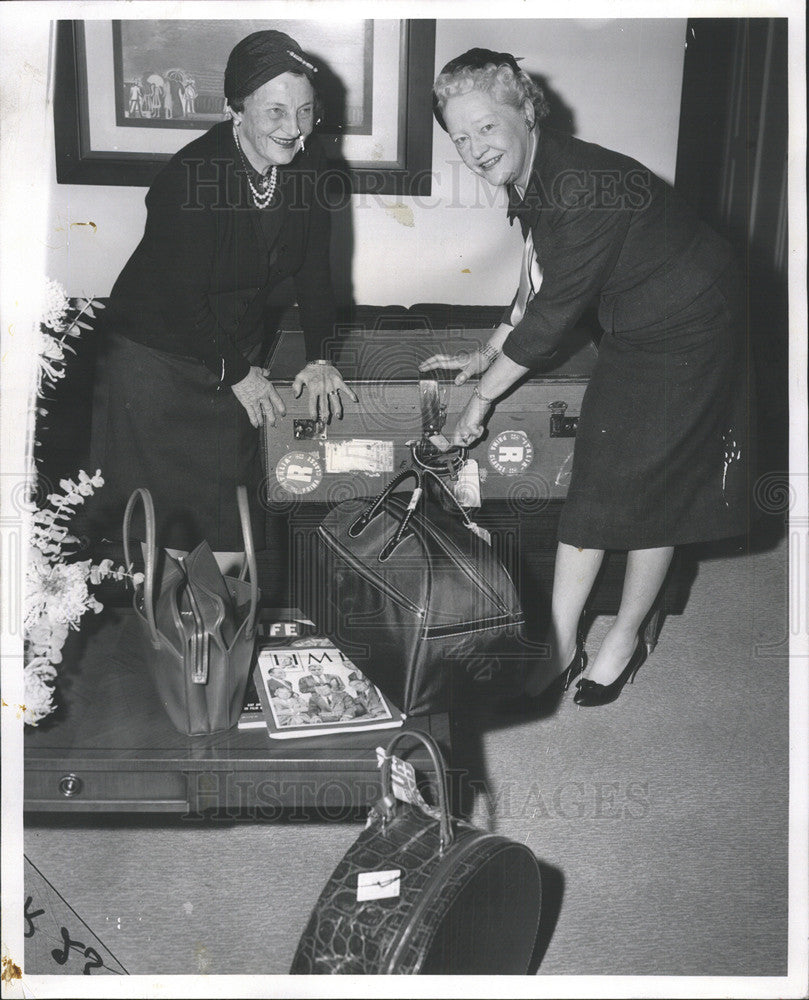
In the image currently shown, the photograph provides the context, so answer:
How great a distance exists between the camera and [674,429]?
5.02ft

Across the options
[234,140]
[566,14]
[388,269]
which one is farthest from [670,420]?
[234,140]

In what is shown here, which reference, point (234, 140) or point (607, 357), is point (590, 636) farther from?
point (234, 140)

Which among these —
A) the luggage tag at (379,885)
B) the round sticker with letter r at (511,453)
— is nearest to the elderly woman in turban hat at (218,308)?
the round sticker with letter r at (511,453)

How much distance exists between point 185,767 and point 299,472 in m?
0.53

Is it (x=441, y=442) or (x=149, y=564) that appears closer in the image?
(x=149, y=564)

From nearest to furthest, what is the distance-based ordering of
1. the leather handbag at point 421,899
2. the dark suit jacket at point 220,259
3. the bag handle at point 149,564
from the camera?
the leather handbag at point 421,899 < the bag handle at point 149,564 < the dark suit jacket at point 220,259

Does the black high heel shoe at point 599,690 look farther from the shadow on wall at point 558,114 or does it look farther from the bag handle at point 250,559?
the shadow on wall at point 558,114

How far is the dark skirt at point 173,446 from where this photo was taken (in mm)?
1534

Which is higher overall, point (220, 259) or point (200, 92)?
point (200, 92)

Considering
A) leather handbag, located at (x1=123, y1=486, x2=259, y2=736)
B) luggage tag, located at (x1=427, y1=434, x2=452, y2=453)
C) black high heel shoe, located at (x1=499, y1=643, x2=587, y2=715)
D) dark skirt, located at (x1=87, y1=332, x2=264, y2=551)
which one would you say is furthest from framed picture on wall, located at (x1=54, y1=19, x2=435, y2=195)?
black high heel shoe, located at (x1=499, y1=643, x2=587, y2=715)

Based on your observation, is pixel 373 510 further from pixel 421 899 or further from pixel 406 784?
pixel 421 899

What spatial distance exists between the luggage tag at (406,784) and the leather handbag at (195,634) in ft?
0.88

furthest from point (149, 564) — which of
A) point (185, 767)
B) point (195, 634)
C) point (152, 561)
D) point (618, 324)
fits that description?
point (618, 324)

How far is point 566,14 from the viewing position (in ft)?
4.33
